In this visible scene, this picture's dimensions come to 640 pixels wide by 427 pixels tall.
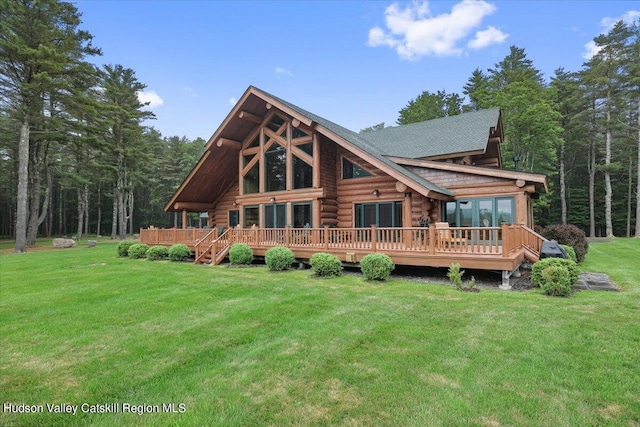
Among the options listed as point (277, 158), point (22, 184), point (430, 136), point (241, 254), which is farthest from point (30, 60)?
point (430, 136)

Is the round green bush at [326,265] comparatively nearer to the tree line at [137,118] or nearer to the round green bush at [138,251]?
the round green bush at [138,251]

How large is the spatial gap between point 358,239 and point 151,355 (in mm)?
8160

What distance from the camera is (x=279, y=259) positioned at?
1110 cm

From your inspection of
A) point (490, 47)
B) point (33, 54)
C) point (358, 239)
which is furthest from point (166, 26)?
point (490, 47)

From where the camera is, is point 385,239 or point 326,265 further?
point 385,239

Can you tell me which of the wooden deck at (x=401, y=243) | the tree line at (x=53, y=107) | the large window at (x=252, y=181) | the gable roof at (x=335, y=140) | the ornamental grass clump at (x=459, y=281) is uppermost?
the tree line at (x=53, y=107)

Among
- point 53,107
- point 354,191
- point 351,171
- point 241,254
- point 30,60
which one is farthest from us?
point 53,107

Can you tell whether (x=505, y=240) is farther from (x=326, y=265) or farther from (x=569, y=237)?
(x=569, y=237)

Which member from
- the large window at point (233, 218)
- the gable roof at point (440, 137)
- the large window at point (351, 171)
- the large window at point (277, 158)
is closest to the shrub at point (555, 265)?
the gable roof at point (440, 137)

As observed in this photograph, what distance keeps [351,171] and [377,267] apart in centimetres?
657

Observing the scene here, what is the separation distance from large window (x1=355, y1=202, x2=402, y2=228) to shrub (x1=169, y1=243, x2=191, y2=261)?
7.93m

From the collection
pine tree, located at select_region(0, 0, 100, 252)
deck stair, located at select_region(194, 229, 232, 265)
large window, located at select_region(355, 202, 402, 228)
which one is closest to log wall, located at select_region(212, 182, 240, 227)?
deck stair, located at select_region(194, 229, 232, 265)

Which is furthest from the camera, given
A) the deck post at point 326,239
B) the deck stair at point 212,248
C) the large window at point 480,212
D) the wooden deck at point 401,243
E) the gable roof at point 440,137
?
the gable roof at point 440,137

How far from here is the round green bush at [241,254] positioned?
1259cm
